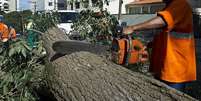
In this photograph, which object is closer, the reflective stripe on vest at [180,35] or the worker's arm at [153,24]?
the worker's arm at [153,24]

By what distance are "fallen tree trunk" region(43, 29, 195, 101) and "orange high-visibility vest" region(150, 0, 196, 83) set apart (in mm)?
427

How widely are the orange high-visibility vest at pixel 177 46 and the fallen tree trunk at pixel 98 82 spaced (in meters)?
0.43

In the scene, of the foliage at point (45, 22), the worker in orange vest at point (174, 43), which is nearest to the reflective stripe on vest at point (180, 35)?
the worker in orange vest at point (174, 43)

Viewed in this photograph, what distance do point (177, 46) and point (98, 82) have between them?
88cm

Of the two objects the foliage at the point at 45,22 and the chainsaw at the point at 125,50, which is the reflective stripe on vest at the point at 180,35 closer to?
the chainsaw at the point at 125,50

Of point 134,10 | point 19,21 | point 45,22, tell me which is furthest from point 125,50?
point 134,10

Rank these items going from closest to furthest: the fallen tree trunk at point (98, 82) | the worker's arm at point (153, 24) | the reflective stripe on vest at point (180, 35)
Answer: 1. the fallen tree trunk at point (98, 82)
2. the worker's arm at point (153, 24)
3. the reflective stripe on vest at point (180, 35)

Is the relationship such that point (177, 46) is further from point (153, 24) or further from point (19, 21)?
point (19, 21)

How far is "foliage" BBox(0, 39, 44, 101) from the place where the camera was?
22.0 ft

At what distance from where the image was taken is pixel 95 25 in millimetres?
11336

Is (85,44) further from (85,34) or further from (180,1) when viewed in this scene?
(85,34)

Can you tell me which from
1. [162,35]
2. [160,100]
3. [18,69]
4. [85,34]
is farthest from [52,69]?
[85,34]

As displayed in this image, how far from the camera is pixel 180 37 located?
530 cm

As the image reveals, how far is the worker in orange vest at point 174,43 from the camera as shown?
5141 mm
